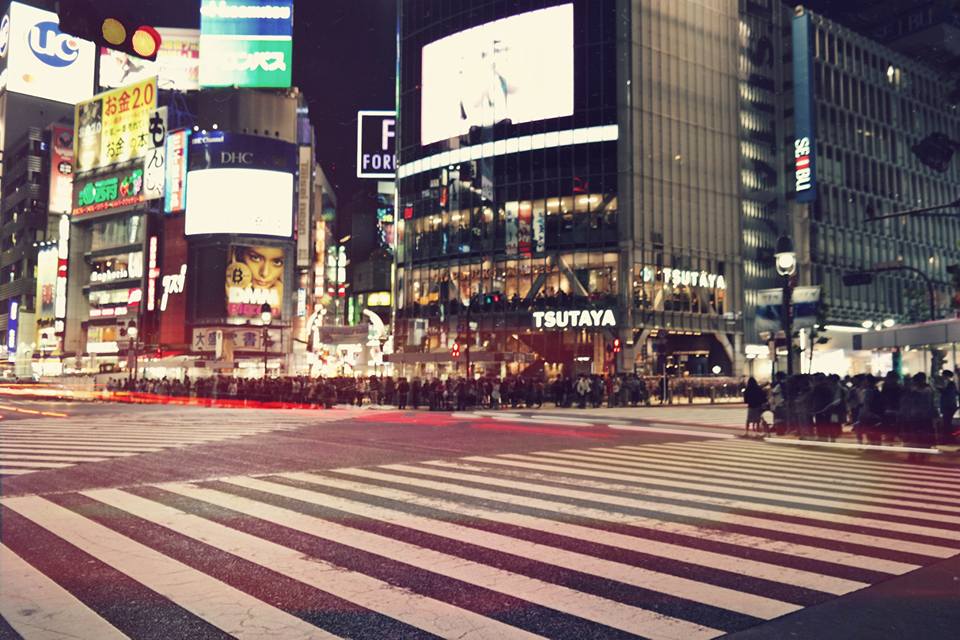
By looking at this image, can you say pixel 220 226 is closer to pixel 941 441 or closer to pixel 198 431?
pixel 198 431

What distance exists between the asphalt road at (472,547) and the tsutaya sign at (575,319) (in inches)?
1595

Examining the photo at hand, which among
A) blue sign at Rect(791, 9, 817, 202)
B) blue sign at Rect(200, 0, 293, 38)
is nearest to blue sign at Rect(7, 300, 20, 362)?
blue sign at Rect(200, 0, 293, 38)

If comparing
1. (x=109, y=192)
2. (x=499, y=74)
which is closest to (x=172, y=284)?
(x=109, y=192)

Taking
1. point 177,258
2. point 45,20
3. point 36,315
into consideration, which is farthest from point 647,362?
point 45,20

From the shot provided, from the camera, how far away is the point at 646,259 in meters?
54.9

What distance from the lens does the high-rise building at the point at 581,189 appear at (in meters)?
54.9

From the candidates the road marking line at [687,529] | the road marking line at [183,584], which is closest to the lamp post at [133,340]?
the road marking line at [687,529]

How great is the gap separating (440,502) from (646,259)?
4871 centimetres

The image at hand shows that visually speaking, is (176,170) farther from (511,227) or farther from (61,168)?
(511,227)

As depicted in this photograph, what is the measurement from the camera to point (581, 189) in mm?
55812

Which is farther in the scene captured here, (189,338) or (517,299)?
(189,338)

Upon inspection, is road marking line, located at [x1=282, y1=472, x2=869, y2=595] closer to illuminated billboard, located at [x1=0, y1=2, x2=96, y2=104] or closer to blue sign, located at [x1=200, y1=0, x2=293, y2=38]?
blue sign, located at [x1=200, y1=0, x2=293, y2=38]

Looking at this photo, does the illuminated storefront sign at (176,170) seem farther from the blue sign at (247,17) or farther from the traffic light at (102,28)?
the traffic light at (102,28)

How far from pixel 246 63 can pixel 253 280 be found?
24.4 metres
